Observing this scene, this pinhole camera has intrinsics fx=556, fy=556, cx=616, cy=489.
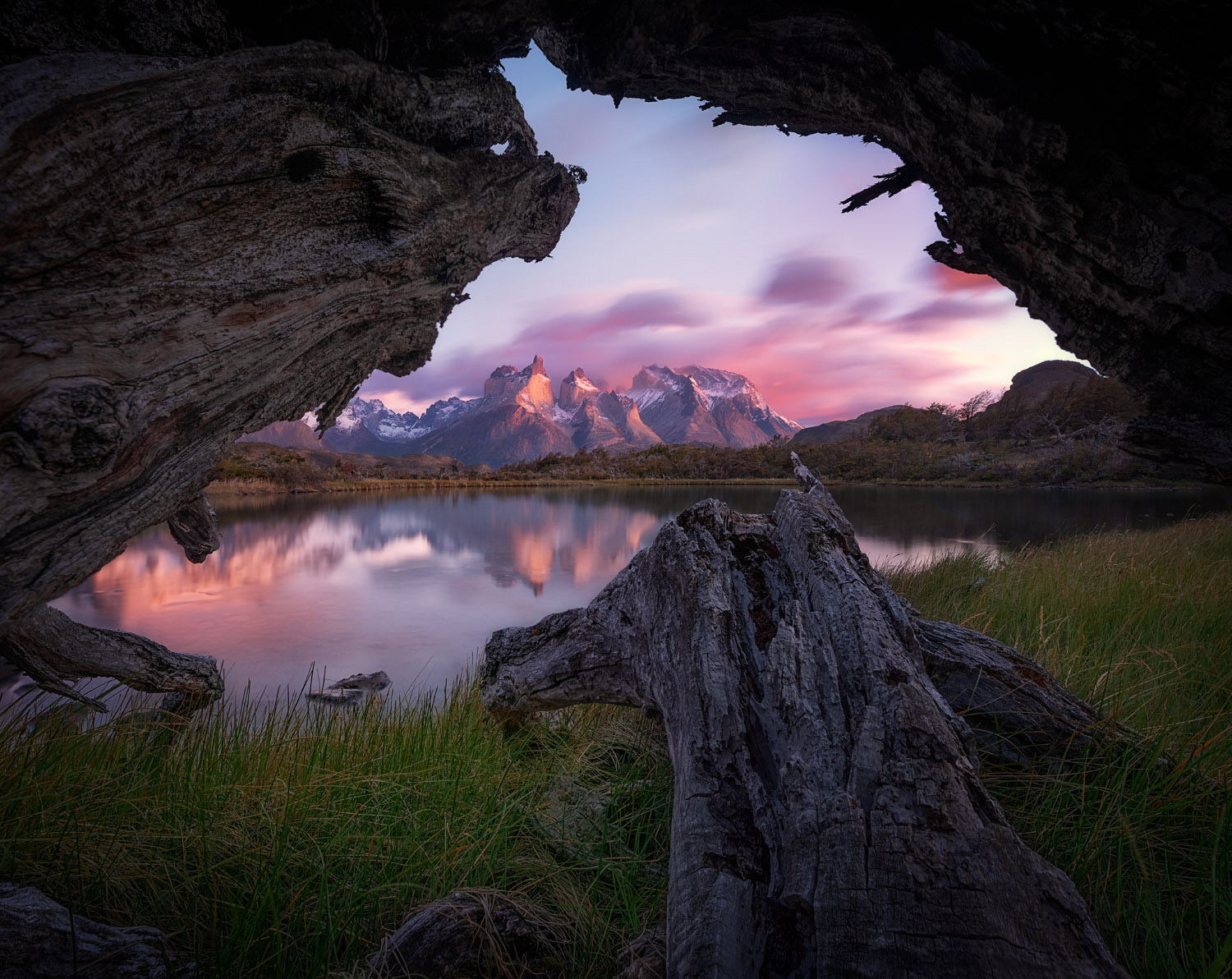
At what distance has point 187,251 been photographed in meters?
1.99

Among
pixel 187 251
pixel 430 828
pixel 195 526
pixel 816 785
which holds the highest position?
pixel 187 251

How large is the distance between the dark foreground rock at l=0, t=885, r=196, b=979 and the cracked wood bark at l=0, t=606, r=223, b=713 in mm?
1241

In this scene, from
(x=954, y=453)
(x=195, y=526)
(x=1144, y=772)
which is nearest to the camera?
(x=1144, y=772)

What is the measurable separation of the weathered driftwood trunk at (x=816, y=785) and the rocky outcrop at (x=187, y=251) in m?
1.89

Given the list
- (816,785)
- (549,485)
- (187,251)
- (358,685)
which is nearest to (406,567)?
(358,685)

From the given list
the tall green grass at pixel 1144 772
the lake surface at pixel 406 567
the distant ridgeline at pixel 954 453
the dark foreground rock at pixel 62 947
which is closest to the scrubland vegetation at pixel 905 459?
the distant ridgeline at pixel 954 453

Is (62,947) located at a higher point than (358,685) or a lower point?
higher

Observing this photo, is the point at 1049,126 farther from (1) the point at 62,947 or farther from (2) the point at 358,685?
(2) the point at 358,685

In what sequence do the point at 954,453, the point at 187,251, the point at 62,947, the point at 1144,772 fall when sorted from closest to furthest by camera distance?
the point at 62,947, the point at 187,251, the point at 1144,772, the point at 954,453

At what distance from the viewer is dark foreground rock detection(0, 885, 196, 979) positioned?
1.53 metres

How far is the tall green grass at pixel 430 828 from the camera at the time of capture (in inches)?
75.2

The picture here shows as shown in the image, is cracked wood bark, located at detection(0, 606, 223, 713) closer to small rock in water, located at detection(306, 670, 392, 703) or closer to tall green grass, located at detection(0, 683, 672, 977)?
tall green grass, located at detection(0, 683, 672, 977)

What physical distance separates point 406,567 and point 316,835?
49.9ft

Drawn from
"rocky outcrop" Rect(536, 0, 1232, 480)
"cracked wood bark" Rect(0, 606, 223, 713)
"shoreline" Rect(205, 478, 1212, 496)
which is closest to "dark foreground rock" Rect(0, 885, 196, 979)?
"cracked wood bark" Rect(0, 606, 223, 713)
